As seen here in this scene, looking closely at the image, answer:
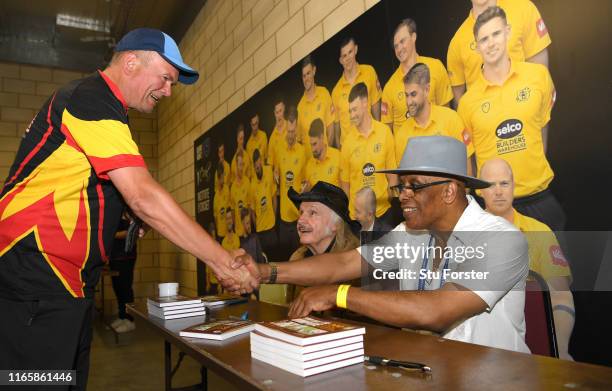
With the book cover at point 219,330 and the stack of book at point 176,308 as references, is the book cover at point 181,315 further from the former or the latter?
the book cover at point 219,330

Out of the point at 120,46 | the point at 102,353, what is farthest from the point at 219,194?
the point at 120,46

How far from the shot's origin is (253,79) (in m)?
4.45

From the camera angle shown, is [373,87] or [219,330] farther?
[373,87]

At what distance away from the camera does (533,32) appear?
1.90 meters

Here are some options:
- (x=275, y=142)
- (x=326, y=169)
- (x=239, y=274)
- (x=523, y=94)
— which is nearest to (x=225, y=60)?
(x=275, y=142)

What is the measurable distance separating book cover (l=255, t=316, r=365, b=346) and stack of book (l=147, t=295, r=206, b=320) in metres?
0.97

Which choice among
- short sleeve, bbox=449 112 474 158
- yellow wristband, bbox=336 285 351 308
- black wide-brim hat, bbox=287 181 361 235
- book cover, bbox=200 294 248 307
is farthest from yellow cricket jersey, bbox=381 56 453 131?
book cover, bbox=200 294 248 307

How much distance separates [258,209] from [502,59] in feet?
8.77

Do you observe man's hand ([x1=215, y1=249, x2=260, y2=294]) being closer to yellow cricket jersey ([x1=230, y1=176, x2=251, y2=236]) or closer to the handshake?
the handshake

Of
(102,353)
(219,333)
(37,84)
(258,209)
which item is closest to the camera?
(219,333)

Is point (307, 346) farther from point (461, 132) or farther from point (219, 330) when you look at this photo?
point (461, 132)

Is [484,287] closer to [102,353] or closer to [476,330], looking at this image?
[476,330]

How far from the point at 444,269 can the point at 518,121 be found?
2.22ft

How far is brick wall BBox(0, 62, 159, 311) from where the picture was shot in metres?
7.54
